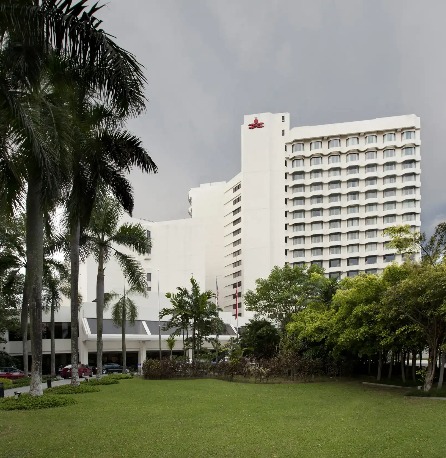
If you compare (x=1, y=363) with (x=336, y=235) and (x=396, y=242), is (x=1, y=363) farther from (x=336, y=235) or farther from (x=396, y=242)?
(x=336, y=235)

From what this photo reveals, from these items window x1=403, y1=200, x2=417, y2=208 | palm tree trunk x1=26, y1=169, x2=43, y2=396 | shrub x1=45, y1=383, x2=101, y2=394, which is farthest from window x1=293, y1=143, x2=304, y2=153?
palm tree trunk x1=26, y1=169, x2=43, y2=396

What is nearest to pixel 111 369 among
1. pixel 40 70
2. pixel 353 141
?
pixel 40 70

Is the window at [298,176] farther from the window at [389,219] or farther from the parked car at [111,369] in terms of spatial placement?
the parked car at [111,369]

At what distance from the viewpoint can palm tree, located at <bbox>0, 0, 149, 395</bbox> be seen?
914cm

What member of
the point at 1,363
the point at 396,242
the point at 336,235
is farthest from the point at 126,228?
the point at 336,235

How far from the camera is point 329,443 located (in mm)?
10539

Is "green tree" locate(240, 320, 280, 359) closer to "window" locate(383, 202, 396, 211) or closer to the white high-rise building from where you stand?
the white high-rise building

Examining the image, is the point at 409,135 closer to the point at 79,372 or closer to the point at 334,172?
the point at 334,172

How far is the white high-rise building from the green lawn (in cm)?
6737

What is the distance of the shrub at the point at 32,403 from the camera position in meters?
16.6

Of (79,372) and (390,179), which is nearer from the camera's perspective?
(79,372)

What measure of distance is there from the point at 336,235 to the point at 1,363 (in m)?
55.0

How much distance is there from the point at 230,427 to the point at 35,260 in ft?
27.2

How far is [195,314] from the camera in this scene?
36000 millimetres
